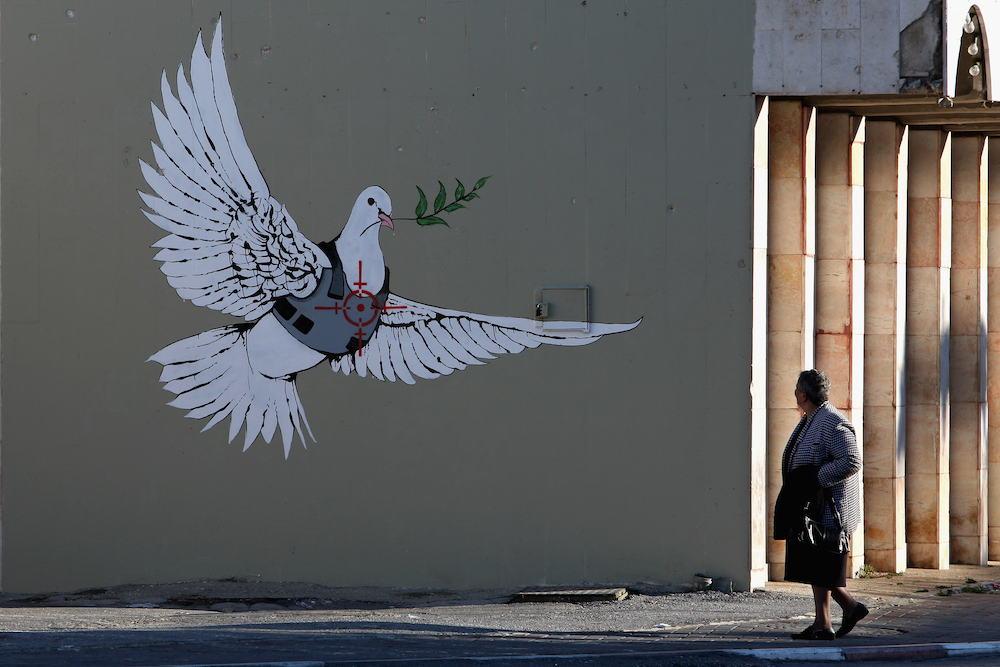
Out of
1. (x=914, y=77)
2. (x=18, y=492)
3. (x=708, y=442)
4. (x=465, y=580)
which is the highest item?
(x=914, y=77)

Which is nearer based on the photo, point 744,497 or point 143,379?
point 744,497

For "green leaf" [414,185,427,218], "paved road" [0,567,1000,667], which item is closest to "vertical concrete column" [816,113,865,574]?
"paved road" [0,567,1000,667]

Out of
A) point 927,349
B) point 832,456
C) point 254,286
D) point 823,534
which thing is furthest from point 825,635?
point 254,286

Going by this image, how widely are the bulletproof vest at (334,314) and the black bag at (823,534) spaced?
356 cm

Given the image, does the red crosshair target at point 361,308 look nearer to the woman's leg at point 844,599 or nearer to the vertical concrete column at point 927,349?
the woman's leg at point 844,599

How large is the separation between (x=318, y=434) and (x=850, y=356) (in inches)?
166

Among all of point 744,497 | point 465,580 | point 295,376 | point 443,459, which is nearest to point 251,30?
point 295,376

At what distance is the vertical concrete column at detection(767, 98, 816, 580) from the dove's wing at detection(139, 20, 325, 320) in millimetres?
3590

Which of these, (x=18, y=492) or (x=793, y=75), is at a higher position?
(x=793, y=75)

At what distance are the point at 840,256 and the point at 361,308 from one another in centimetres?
383

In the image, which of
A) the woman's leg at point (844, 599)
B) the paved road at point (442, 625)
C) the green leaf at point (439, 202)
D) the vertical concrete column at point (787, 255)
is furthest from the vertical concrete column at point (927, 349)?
the green leaf at point (439, 202)

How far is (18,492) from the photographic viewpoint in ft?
28.7

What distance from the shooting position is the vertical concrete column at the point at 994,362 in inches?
396

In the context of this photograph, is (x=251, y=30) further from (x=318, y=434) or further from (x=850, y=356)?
(x=850, y=356)
